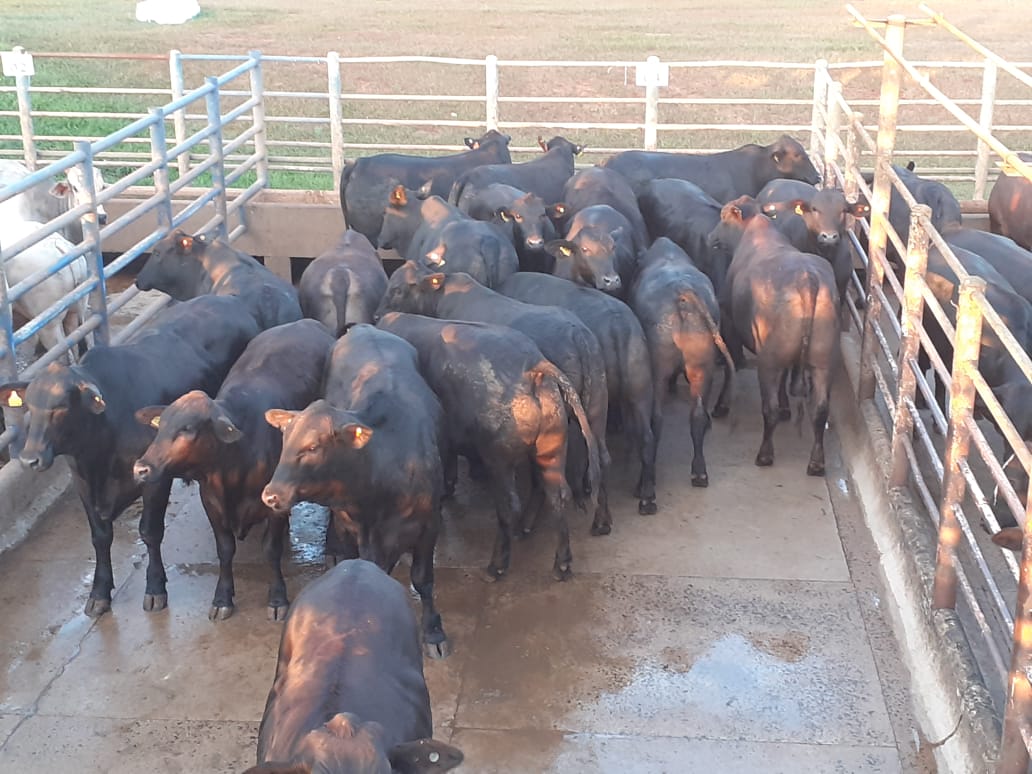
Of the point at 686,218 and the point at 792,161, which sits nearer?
the point at 686,218

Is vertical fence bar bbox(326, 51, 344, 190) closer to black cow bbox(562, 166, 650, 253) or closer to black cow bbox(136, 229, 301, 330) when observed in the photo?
black cow bbox(562, 166, 650, 253)

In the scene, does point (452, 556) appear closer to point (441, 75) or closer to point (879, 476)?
point (879, 476)

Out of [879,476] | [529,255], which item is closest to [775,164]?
[529,255]

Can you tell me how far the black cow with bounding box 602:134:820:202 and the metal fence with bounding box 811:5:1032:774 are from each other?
158 centimetres

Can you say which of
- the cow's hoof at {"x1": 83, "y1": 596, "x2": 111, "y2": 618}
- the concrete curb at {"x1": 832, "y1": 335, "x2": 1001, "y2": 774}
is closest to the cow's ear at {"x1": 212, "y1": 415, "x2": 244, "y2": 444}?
the cow's hoof at {"x1": 83, "y1": 596, "x2": 111, "y2": 618}

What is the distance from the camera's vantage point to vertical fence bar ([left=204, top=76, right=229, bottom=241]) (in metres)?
11.1

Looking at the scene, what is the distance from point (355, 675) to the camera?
14.2 feet

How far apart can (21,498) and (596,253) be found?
3.67 m

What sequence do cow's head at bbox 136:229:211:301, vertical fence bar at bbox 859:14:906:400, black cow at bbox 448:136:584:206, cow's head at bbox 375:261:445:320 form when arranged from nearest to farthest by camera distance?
vertical fence bar at bbox 859:14:906:400 < cow's head at bbox 375:261:445:320 < cow's head at bbox 136:229:211:301 < black cow at bbox 448:136:584:206

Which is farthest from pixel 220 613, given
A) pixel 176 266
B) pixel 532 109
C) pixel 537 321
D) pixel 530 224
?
pixel 532 109

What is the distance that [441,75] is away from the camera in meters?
30.1

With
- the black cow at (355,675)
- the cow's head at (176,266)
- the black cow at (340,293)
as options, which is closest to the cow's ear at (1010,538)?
the black cow at (355,675)

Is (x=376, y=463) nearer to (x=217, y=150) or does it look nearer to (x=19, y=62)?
(x=217, y=150)

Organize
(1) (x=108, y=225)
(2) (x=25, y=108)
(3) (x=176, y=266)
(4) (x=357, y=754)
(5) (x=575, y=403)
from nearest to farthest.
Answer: (4) (x=357, y=754), (5) (x=575, y=403), (3) (x=176, y=266), (1) (x=108, y=225), (2) (x=25, y=108)
